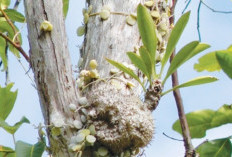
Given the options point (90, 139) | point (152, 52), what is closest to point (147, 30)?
point (152, 52)

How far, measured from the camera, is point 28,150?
108 cm

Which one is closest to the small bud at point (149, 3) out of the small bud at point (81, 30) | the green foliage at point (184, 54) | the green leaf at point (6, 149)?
the small bud at point (81, 30)

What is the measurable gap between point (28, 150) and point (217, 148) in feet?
1.39

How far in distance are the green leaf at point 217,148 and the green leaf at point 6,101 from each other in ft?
1.58

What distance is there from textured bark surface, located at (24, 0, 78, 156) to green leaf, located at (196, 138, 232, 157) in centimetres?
31

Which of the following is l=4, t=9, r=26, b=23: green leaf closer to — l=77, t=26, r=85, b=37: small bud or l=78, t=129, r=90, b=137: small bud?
l=77, t=26, r=85, b=37: small bud

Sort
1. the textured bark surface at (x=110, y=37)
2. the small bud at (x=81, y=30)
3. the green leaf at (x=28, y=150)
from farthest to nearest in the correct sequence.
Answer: the small bud at (x=81, y=30) → the textured bark surface at (x=110, y=37) → the green leaf at (x=28, y=150)

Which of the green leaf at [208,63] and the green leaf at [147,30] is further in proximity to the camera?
the green leaf at [208,63]

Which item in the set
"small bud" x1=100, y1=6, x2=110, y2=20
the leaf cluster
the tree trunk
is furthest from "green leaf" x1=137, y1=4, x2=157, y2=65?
"small bud" x1=100, y1=6, x2=110, y2=20

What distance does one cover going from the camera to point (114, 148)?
3.48 feet

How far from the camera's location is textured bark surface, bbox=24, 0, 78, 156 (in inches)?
41.6

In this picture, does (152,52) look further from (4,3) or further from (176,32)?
(4,3)

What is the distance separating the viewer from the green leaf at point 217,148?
1120 millimetres

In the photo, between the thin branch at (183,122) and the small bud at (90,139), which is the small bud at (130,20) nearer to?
the thin branch at (183,122)
